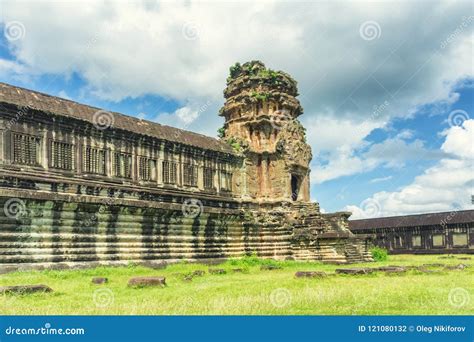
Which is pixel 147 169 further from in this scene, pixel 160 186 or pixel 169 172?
pixel 169 172

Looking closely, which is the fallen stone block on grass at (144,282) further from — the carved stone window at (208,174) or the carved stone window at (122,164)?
the carved stone window at (208,174)

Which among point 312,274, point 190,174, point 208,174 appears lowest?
point 312,274

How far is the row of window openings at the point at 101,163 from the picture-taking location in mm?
21375

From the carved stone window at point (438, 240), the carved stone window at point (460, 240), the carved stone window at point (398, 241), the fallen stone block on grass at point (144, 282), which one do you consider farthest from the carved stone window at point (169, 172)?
the carved stone window at point (398, 241)

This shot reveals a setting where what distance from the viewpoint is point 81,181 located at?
76.2 feet

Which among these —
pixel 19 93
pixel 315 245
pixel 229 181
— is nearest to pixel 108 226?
pixel 19 93

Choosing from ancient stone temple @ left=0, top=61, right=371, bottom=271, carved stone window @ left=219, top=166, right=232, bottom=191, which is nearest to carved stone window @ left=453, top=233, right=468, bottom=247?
ancient stone temple @ left=0, top=61, right=371, bottom=271

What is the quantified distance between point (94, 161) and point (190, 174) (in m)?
6.58

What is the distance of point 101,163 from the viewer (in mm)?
24438

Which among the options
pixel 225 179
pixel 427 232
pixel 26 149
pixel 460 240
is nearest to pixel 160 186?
pixel 225 179

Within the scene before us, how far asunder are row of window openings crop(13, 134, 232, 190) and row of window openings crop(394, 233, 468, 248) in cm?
3178

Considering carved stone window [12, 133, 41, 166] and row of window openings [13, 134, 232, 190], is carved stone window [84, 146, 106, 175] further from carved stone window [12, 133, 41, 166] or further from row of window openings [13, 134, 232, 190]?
carved stone window [12, 133, 41, 166]

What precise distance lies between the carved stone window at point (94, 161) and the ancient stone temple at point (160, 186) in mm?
49

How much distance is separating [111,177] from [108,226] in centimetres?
277
